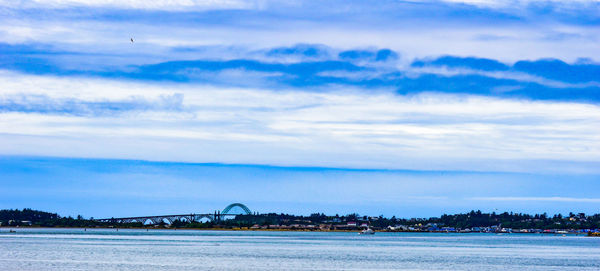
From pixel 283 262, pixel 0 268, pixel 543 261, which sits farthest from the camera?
pixel 543 261

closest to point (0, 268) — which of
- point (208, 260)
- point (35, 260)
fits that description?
point (35, 260)

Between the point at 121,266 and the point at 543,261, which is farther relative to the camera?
the point at 543,261

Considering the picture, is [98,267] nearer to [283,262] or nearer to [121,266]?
[121,266]

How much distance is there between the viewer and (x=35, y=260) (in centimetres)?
8325

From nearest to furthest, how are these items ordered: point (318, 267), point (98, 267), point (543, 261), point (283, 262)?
point (98, 267)
point (318, 267)
point (283, 262)
point (543, 261)

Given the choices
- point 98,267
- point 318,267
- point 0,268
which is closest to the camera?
point 0,268

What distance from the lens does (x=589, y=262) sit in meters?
92.4

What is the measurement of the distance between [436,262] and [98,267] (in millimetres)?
38075

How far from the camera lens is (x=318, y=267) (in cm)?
7956

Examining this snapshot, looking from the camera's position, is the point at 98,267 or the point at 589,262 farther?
the point at 589,262

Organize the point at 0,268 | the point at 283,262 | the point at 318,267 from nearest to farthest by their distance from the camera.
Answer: the point at 0,268, the point at 318,267, the point at 283,262

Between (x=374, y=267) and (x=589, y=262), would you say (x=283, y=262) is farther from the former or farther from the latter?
(x=589, y=262)

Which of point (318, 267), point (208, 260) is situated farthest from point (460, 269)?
point (208, 260)

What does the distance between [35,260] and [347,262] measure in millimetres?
32240
